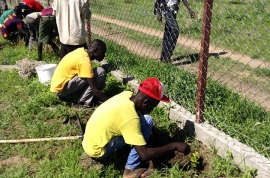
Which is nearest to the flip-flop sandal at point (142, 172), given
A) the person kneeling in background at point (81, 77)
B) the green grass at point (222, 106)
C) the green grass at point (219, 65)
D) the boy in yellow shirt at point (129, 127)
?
the boy in yellow shirt at point (129, 127)

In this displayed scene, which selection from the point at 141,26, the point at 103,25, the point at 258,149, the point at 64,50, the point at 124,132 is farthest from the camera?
the point at 103,25

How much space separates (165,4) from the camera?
5699mm

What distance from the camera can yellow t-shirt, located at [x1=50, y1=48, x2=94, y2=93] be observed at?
401cm

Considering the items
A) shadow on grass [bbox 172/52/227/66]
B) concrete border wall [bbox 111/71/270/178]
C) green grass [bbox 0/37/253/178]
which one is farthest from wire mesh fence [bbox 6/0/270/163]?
green grass [bbox 0/37/253/178]

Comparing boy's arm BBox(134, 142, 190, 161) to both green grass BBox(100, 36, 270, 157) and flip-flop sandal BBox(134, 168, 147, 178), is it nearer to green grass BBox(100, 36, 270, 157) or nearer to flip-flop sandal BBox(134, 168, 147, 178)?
flip-flop sandal BBox(134, 168, 147, 178)

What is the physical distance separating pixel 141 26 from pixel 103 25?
1.34 m

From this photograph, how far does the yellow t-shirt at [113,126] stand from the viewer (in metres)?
2.68

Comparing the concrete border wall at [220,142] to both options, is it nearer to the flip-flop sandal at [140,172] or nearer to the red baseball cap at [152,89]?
the flip-flop sandal at [140,172]

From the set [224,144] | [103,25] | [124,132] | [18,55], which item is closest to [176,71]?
[224,144]

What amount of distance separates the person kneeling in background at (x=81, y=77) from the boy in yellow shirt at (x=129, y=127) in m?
1.09

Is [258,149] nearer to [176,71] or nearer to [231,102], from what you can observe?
[231,102]

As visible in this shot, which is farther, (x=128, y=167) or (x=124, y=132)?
(x=128, y=167)

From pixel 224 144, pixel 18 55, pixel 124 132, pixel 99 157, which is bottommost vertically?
pixel 18 55

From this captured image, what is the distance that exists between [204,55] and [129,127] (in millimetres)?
1049
